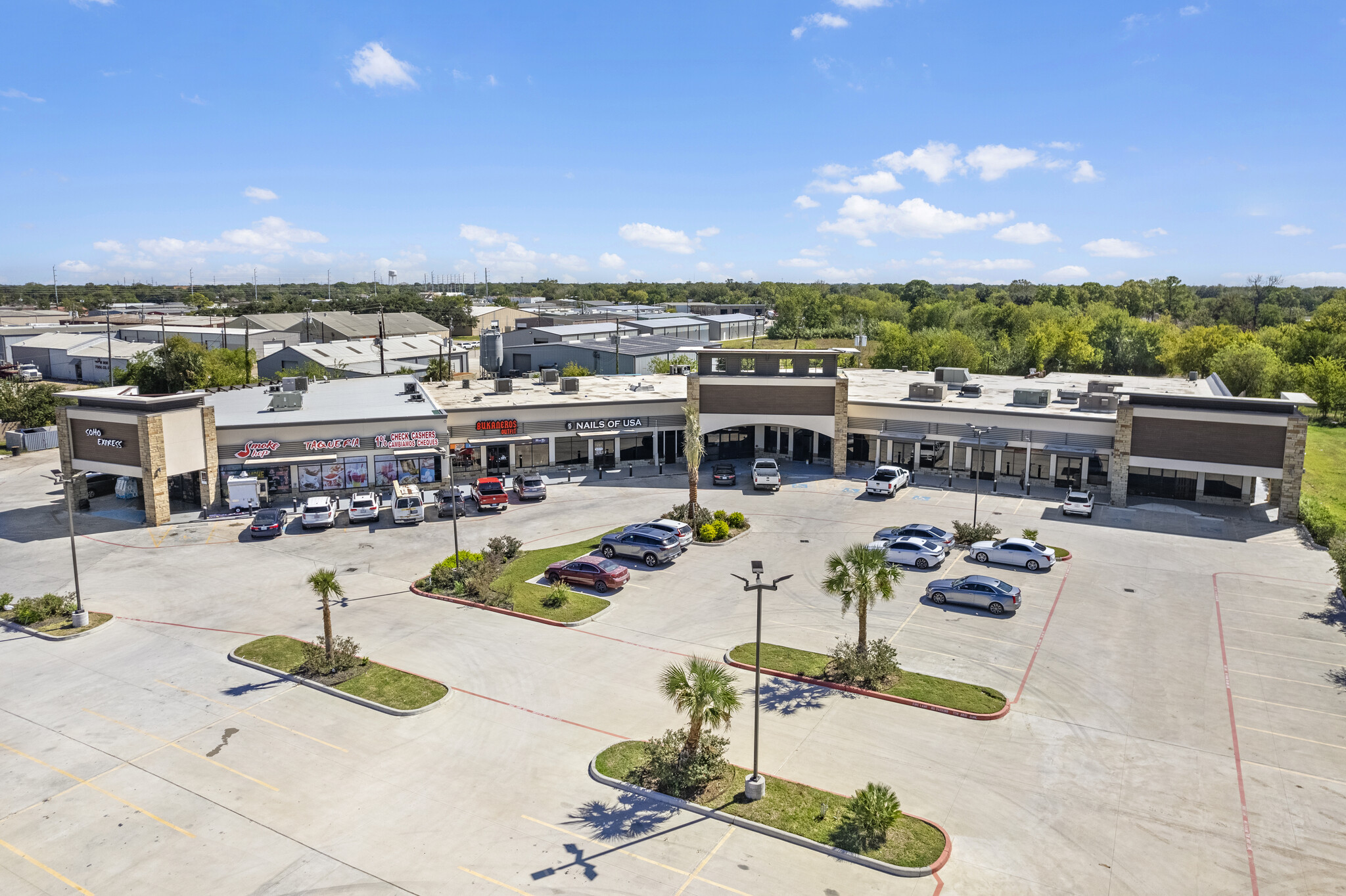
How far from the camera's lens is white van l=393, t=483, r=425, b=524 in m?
49.0

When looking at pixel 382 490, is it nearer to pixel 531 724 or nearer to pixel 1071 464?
pixel 531 724

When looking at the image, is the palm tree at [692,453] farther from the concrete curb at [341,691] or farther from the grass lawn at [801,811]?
A: the grass lawn at [801,811]

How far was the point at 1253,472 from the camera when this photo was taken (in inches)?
1932

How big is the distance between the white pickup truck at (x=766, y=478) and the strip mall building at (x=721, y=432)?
242 inches

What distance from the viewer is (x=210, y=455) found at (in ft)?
169

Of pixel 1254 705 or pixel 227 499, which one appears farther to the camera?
pixel 227 499

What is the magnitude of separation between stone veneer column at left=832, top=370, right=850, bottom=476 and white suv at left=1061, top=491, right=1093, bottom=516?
15.8 metres

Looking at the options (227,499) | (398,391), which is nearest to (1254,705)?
(227,499)

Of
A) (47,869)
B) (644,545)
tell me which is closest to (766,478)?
(644,545)

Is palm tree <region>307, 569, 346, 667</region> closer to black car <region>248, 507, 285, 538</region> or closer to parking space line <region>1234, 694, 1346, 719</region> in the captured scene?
black car <region>248, 507, 285, 538</region>

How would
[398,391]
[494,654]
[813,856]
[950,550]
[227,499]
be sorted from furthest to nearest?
[398,391]
[227,499]
[950,550]
[494,654]
[813,856]

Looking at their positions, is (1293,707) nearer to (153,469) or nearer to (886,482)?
(886,482)

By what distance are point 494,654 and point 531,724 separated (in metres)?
5.89

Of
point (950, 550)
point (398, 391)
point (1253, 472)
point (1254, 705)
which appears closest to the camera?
point (1254, 705)
